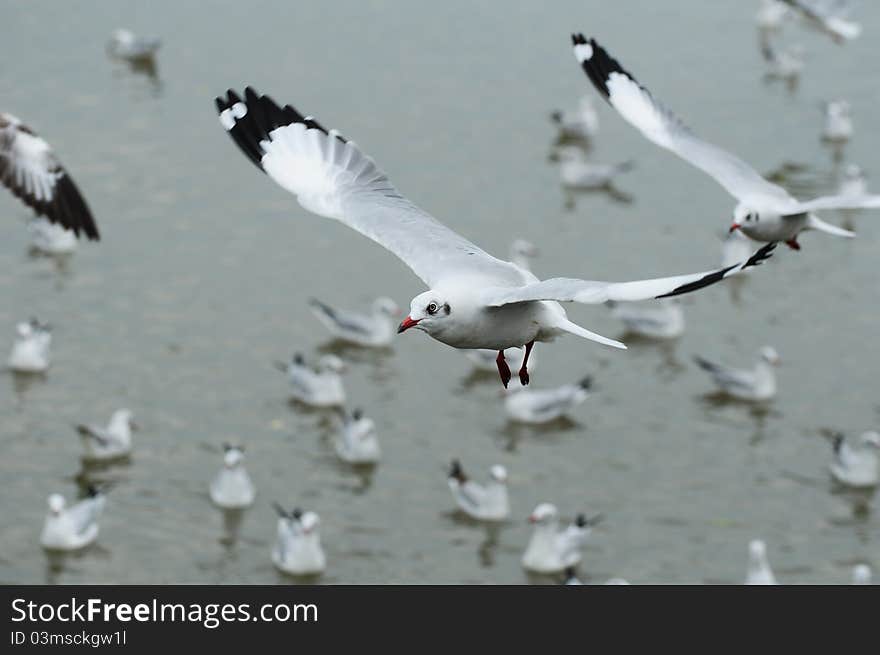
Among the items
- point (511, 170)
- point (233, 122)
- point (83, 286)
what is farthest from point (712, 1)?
point (233, 122)

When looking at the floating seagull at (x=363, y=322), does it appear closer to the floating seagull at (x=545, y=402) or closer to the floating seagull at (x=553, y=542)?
the floating seagull at (x=545, y=402)

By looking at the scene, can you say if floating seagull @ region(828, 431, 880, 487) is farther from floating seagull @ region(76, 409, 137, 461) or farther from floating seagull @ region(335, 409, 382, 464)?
floating seagull @ region(76, 409, 137, 461)

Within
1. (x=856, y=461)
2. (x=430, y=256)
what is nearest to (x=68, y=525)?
(x=856, y=461)

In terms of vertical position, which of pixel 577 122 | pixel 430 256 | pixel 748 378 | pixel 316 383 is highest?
pixel 577 122

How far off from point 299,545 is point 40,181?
5248mm

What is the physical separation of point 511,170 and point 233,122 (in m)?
17.2

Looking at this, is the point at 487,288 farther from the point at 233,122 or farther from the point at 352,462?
the point at 352,462

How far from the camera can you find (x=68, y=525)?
2042 cm

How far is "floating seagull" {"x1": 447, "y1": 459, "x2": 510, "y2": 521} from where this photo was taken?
68.4 ft

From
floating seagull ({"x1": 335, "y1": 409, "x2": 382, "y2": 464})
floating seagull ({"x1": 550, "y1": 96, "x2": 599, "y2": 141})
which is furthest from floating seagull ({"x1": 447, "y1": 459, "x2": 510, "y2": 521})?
floating seagull ({"x1": 550, "y1": 96, "x2": 599, "y2": 141})

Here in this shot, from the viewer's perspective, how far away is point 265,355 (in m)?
24.4

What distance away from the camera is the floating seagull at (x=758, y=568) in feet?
63.7

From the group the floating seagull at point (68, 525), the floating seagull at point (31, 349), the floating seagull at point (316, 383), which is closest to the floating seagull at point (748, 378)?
the floating seagull at point (316, 383)

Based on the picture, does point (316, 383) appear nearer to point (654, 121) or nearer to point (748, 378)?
point (748, 378)
